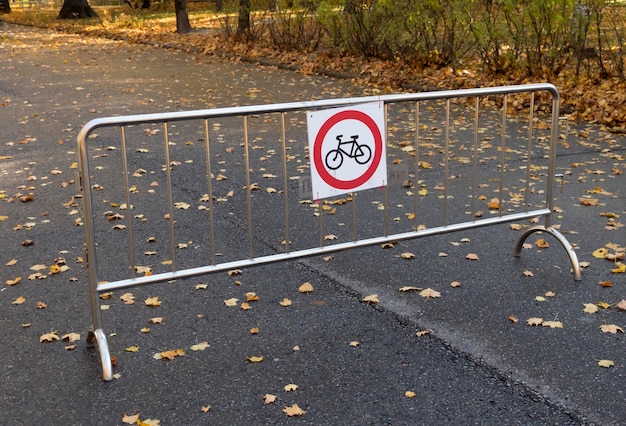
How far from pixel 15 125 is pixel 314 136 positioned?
8.84m

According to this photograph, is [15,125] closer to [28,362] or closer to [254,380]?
[28,362]

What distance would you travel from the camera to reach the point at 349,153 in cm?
552

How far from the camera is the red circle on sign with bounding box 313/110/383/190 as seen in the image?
5398mm

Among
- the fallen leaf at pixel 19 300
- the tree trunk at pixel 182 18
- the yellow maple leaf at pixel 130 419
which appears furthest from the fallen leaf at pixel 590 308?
the tree trunk at pixel 182 18

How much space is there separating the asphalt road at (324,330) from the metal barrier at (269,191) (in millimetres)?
93

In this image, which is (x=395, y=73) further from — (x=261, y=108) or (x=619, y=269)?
(x=261, y=108)

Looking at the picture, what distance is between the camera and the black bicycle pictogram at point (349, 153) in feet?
17.9

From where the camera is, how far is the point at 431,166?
981cm

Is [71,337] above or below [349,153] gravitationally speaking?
below

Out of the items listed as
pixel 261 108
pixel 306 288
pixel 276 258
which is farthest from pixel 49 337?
pixel 261 108

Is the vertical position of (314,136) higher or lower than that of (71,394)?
higher

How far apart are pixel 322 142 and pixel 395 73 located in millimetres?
12213

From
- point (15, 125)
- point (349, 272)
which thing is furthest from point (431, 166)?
point (15, 125)

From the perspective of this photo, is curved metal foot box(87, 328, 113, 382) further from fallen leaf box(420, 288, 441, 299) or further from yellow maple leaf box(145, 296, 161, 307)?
fallen leaf box(420, 288, 441, 299)
